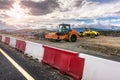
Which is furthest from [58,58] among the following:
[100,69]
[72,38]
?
[72,38]

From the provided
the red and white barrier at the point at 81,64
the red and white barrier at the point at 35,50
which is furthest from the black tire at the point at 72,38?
the red and white barrier at the point at 81,64

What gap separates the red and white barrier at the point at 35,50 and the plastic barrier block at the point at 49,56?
0.54 m

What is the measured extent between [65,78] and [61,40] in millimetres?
25008

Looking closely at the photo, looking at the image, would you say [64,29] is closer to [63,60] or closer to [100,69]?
[63,60]

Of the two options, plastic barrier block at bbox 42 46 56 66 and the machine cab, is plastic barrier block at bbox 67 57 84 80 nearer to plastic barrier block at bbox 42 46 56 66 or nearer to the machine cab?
plastic barrier block at bbox 42 46 56 66

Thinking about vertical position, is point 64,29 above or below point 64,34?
above

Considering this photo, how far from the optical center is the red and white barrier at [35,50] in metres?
11.4

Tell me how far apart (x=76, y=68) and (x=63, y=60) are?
118 cm

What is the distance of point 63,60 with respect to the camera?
858 centimetres

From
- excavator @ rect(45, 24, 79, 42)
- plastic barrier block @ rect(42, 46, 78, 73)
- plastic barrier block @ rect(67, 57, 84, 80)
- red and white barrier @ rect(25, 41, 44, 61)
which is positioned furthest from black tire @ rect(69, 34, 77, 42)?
plastic barrier block @ rect(67, 57, 84, 80)

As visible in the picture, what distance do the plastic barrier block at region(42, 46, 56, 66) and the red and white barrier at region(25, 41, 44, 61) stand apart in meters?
0.54

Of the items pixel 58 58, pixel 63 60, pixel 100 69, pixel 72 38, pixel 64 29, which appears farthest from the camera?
pixel 72 38

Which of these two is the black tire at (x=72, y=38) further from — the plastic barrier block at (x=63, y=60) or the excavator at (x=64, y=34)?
the plastic barrier block at (x=63, y=60)

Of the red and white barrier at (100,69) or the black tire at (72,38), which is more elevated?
the red and white barrier at (100,69)
